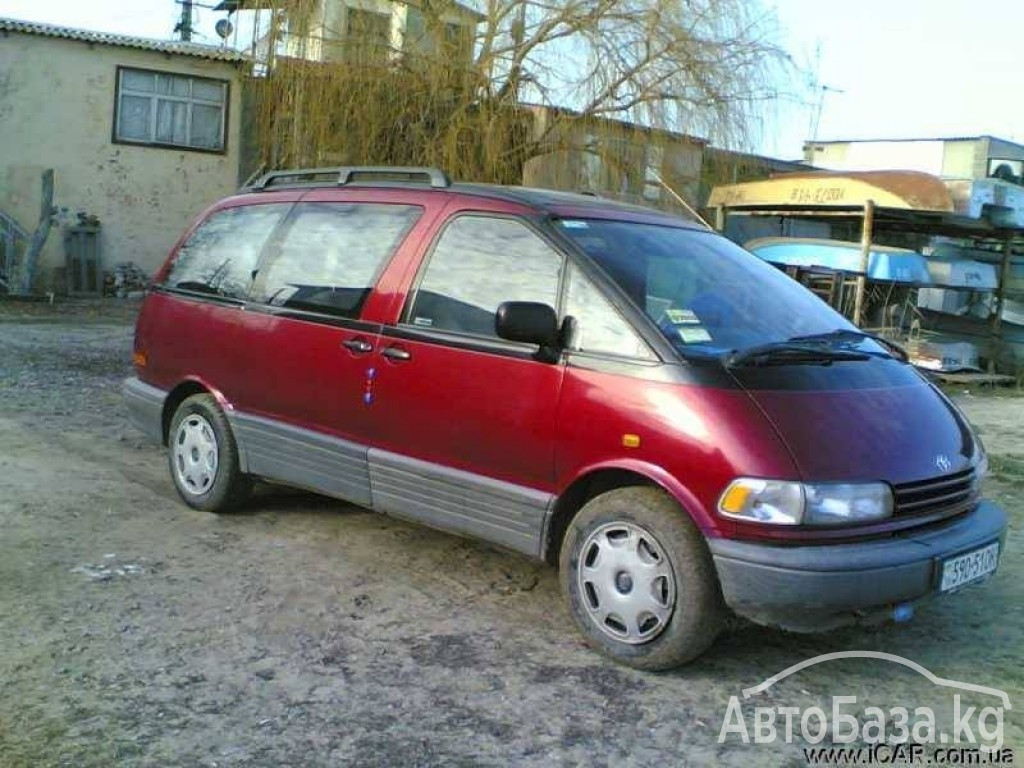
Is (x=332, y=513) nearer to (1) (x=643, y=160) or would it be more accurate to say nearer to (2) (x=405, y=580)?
(2) (x=405, y=580)

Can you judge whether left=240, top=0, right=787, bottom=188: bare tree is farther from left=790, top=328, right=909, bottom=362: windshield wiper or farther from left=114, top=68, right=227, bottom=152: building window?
left=790, top=328, right=909, bottom=362: windshield wiper

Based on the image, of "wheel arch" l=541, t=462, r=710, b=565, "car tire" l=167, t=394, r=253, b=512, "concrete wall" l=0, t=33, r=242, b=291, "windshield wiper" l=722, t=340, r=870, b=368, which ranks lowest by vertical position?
"car tire" l=167, t=394, r=253, b=512

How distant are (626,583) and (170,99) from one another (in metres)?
18.9

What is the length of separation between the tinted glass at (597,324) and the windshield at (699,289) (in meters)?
0.11

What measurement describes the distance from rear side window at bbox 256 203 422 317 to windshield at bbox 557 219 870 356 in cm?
102

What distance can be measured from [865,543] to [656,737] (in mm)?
1009

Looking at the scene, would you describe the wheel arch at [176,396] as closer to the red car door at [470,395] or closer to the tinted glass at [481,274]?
the red car door at [470,395]

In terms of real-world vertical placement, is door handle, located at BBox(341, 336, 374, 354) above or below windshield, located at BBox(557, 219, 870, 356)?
below

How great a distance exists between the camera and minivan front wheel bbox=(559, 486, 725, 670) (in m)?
3.68

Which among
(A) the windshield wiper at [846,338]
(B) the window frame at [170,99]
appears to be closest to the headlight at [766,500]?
(A) the windshield wiper at [846,338]

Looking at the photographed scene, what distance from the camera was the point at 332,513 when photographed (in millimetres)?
5789

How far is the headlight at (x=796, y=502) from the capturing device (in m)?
3.50

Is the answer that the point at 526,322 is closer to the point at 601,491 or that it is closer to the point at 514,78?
the point at 601,491

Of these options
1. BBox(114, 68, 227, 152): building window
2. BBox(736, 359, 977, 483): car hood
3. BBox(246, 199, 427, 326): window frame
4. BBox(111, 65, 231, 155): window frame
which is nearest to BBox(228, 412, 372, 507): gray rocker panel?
BBox(246, 199, 427, 326): window frame
